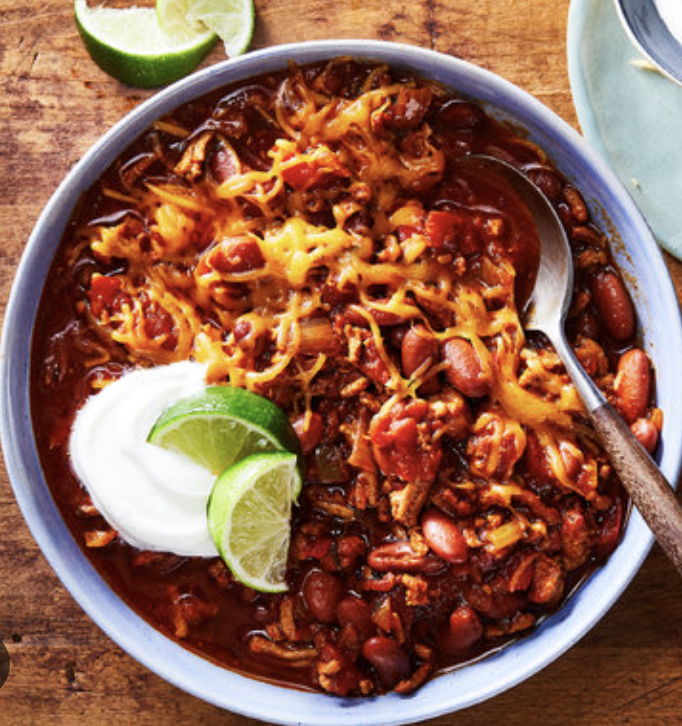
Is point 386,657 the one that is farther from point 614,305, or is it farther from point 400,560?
point 614,305

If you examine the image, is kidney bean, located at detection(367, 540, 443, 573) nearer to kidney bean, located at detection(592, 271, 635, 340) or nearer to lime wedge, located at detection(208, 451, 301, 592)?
lime wedge, located at detection(208, 451, 301, 592)

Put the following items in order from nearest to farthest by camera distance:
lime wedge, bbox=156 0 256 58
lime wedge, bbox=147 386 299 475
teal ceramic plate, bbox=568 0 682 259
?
1. lime wedge, bbox=147 386 299 475
2. teal ceramic plate, bbox=568 0 682 259
3. lime wedge, bbox=156 0 256 58

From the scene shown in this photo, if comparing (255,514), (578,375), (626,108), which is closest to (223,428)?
(255,514)

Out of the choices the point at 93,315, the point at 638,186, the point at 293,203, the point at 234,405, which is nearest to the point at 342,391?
the point at 234,405

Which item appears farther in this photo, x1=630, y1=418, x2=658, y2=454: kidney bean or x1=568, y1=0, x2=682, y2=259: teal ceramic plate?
x1=568, y1=0, x2=682, y2=259: teal ceramic plate

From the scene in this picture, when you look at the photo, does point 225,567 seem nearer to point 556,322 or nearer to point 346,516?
point 346,516

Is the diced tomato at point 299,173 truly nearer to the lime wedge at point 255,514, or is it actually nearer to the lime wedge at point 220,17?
the lime wedge at point 220,17

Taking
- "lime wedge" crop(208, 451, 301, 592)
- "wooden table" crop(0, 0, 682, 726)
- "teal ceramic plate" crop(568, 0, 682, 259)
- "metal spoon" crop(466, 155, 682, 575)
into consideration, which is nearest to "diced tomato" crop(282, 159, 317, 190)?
"metal spoon" crop(466, 155, 682, 575)
